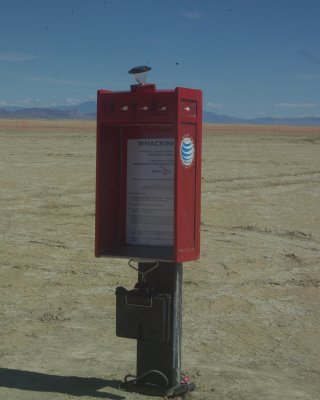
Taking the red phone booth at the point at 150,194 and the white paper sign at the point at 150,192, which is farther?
the white paper sign at the point at 150,192

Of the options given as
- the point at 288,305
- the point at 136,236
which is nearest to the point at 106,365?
the point at 136,236

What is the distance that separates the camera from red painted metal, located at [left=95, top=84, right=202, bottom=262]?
422 cm

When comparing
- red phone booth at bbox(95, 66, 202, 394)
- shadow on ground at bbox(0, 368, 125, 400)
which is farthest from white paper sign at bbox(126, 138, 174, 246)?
shadow on ground at bbox(0, 368, 125, 400)

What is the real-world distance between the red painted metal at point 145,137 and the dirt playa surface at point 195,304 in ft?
3.14

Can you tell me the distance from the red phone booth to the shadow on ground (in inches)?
9.9

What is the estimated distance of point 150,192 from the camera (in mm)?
4492

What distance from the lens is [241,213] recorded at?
43.4 feet

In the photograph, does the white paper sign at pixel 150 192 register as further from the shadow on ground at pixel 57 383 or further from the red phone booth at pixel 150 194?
the shadow on ground at pixel 57 383

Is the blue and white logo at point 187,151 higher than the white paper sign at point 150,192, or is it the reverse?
the blue and white logo at point 187,151

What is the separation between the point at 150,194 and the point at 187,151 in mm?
384

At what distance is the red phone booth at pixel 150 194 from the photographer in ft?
14.0

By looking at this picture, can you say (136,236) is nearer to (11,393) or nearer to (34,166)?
(11,393)

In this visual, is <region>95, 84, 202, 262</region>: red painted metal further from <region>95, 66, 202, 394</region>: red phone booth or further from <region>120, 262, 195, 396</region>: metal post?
<region>120, 262, 195, 396</region>: metal post

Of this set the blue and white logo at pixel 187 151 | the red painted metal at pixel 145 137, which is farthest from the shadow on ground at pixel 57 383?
the blue and white logo at pixel 187 151
